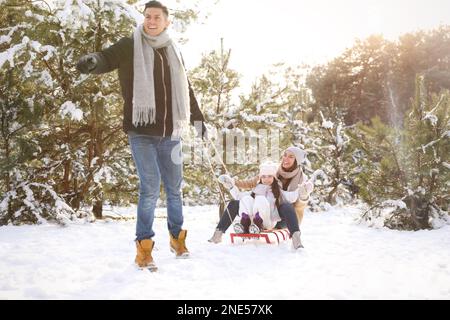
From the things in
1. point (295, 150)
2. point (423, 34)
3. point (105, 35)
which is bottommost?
point (295, 150)

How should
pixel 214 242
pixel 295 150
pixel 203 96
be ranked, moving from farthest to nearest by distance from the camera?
pixel 203 96 < pixel 295 150 < pixel 214 242

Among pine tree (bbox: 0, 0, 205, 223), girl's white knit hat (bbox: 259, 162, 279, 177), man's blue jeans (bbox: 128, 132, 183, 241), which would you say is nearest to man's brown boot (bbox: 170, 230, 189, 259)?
man's blue jeans (bbox: 128, 132, 183, 241)

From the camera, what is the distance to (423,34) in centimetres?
2388

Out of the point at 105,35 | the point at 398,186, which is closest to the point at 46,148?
the point at 105,35

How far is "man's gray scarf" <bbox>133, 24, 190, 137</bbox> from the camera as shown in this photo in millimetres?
3102

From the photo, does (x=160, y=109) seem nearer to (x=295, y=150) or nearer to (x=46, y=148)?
(x=295, y=150)

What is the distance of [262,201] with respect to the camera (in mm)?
4340

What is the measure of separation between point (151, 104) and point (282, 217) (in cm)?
190

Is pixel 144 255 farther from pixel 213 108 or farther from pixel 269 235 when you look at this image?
pixel 213 108

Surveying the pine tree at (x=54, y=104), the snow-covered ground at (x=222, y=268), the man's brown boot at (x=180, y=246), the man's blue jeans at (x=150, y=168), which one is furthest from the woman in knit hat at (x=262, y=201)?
the pine tree at (x=54, y=104)

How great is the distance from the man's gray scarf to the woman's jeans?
1.40 meters

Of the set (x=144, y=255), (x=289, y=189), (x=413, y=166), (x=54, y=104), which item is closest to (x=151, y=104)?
(x=144, y=255)

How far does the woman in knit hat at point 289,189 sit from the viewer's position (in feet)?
13.7

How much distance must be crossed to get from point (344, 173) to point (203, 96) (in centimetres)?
407
